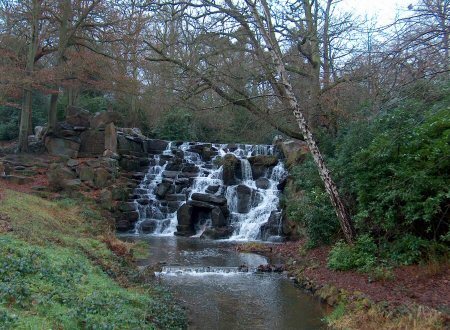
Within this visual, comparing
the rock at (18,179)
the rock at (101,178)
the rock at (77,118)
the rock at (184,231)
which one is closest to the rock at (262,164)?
the rock at (184,231)

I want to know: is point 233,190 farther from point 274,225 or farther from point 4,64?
point 4,64

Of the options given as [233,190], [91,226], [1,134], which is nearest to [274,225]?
[233,190]

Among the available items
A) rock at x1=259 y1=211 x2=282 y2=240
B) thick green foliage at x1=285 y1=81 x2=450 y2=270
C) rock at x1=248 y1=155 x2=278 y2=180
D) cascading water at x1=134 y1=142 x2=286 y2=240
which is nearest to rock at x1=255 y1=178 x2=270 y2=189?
cascading water at x1=134 y1=142 x2=286 y2=240

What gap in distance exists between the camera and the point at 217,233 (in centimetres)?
1953

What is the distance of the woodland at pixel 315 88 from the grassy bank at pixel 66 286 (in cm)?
80

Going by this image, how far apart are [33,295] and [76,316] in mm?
631

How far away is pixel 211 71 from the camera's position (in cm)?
1413

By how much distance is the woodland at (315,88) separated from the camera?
9.10m

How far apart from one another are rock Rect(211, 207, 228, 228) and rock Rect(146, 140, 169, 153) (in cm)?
772

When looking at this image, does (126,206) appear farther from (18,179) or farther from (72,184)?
(18,179)

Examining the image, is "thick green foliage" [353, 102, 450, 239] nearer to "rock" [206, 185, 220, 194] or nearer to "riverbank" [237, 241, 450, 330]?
"riverbank" [237, 241, 450, 330]

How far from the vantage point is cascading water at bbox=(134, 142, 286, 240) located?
20188mm

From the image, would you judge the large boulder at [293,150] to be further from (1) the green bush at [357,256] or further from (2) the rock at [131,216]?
(1) the green bush at [357,256]

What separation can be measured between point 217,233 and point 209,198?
83.9 inches
